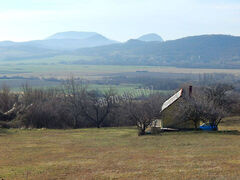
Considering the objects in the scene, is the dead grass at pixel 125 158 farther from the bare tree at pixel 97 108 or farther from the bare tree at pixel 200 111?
the bare tree at pixel 97 108

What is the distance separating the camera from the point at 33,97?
72.1 metres

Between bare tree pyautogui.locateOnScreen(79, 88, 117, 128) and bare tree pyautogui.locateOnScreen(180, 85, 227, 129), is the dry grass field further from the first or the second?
bare tree pyautogui.locateOnScreen(79, 88, 117, 128)

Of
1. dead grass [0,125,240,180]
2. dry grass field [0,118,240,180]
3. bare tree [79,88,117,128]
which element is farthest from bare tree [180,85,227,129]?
bare tree [79,88,117,128]

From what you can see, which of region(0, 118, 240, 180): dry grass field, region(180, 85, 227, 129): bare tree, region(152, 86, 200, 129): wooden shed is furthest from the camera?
region(152, 86, 200, 129): wooden shed

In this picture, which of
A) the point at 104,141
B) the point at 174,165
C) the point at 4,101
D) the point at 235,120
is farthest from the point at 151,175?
the point at 4,101

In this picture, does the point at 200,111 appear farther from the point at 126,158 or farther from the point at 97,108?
the point at 97,108

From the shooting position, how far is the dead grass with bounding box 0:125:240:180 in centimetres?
2025

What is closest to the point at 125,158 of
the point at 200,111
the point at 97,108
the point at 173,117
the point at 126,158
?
the point at 126,158

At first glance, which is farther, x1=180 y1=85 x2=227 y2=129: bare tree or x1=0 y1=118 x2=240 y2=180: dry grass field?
x1=180 y1=85 x2=227 y2=129: bare tree

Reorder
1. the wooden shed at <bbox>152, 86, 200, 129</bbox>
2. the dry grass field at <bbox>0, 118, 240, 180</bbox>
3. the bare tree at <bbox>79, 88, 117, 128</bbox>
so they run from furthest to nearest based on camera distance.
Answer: the bare tree at <bbox>79, 88, 117, 128</bbox>
the wooden shed at <bbox>152, 86, 200, 129</bbox>
the dry grass field at <bbox>0, 118, 240, 180</bbox>

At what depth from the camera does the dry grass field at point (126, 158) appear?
2024cm

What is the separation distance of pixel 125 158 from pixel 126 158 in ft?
0.22

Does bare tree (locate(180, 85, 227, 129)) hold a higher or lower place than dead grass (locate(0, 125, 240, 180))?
higher

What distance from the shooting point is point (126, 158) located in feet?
83.7
